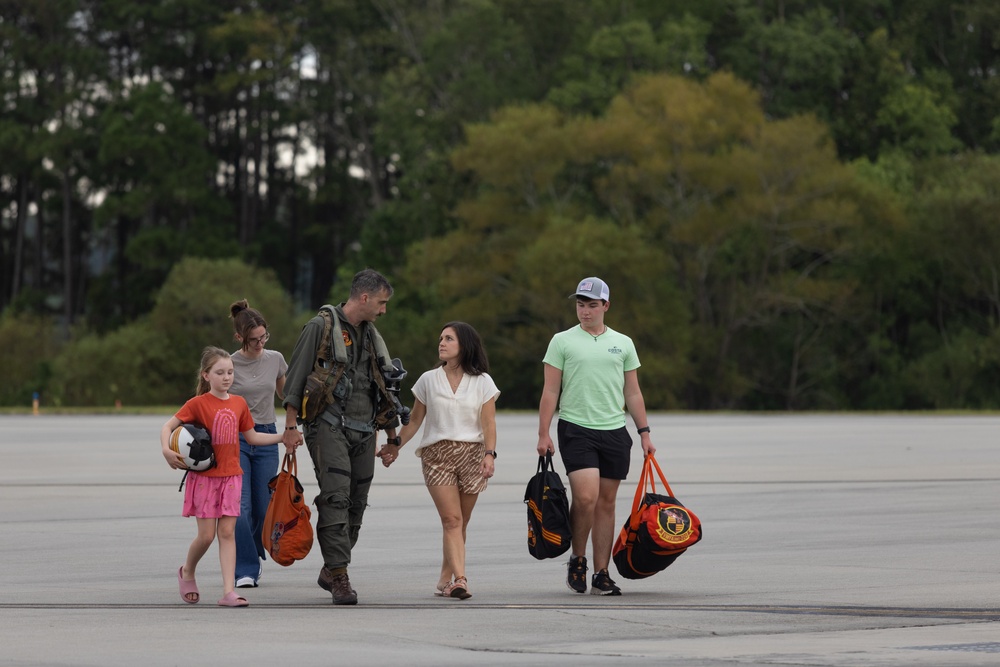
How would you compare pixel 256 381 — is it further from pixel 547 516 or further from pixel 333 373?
pixel 547 516

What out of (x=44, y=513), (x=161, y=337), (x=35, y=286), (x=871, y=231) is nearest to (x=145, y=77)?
(x=35, y=286)

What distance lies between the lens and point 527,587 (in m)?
11.5

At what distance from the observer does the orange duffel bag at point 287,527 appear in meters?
10.9

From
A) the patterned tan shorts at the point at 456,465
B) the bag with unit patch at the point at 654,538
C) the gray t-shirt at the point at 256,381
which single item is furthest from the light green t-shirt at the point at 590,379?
the gray t-shirt at the point at 256,381

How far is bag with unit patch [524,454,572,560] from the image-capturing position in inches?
445

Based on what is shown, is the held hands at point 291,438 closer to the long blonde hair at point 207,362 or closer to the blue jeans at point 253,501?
the long blonde hair at point 207,362

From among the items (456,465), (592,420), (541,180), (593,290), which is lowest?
(456,465)

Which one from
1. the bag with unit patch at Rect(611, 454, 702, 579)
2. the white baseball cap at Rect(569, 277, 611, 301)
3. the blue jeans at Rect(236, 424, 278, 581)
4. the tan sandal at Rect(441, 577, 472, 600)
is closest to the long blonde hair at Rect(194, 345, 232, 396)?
the blue jeans at Rect(236, 424, 278, 581)

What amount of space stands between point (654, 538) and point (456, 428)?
1405mm

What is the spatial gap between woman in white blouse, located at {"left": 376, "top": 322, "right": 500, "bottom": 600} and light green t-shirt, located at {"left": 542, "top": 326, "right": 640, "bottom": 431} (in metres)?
0.57

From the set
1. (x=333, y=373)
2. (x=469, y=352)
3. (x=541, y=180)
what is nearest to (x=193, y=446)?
(x=333, y=373)

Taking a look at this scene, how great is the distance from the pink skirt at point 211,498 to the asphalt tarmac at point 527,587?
54cm

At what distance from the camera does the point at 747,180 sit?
66250mm

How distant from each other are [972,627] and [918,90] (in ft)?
221
